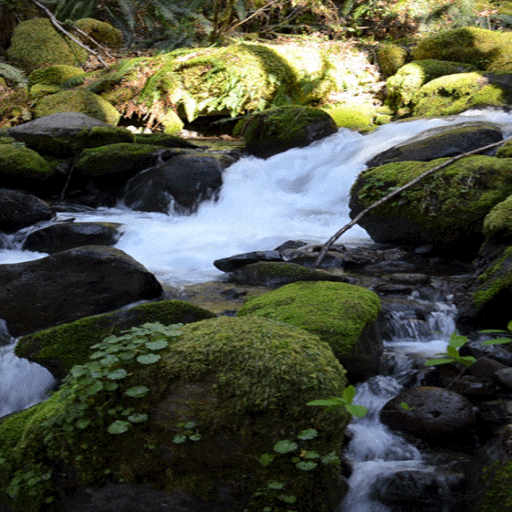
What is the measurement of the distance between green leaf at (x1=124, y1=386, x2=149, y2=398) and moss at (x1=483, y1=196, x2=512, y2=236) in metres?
3.62

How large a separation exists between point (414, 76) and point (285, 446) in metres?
11.3

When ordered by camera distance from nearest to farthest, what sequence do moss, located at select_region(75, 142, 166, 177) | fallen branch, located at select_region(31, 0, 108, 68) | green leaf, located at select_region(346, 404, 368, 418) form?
green leaf, located at select_region(346, 404, 368, 418) → moss, located at select_region(75, 142, 166, 177) → fallen branch, located at select_region(31, 0, 108, 68)

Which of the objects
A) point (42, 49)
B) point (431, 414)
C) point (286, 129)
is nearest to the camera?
point (431, 414)

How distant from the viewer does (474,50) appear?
12203 millimetres

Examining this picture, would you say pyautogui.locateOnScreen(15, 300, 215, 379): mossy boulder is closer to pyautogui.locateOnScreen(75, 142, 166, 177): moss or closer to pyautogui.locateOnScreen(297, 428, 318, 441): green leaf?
pyautogui.locateOnScreen(297, 428, 318, 441): green leaf

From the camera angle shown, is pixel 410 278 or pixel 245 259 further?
pixel 245 259

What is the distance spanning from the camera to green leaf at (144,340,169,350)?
2.24m

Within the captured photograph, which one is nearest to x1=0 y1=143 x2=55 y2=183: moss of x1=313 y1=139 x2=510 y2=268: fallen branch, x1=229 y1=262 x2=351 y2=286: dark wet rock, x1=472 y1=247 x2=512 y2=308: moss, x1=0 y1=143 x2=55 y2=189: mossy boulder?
x1=0 y1=143 x2=55 y2=189: mossy boulder

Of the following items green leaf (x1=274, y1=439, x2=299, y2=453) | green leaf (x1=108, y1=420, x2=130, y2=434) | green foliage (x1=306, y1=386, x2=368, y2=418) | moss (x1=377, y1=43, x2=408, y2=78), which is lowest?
green leaf (x1=274, y1=439, x2=299, y2=453)

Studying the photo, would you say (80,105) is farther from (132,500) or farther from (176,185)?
(132,500)

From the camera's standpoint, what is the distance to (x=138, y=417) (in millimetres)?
2078

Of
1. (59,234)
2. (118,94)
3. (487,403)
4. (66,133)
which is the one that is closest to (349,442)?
(487,403)

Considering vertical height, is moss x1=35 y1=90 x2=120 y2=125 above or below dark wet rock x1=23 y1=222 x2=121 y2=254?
above

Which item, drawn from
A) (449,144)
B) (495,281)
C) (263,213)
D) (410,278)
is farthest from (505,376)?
(263,213)
